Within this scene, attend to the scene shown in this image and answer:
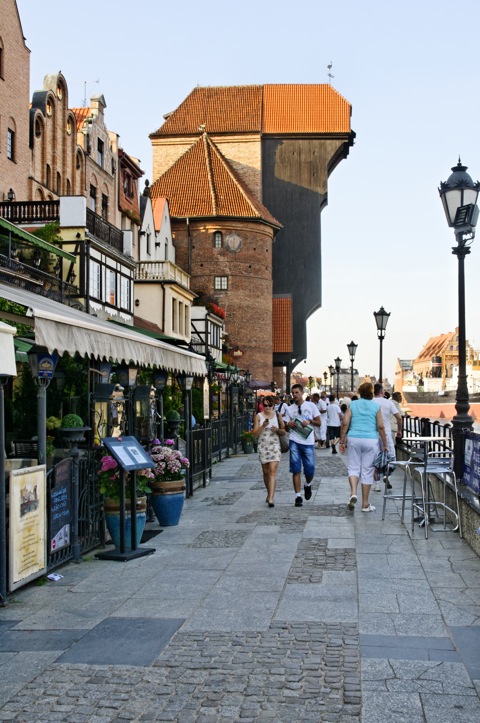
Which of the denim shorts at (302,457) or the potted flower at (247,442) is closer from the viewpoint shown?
the denim shorts at (302,457)

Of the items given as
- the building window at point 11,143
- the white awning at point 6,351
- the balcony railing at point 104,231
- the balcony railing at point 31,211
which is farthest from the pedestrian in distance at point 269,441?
the building window at point 11,143

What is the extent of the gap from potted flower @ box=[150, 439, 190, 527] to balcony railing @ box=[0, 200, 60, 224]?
19817 mm

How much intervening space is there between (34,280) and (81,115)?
18.0 m

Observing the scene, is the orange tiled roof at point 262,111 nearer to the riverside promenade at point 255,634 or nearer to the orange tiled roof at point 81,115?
the orange tiled roof at point 81,115

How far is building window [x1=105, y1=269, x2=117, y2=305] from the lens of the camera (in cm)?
3256

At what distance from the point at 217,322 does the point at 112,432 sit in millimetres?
43886

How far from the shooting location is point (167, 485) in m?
11.4

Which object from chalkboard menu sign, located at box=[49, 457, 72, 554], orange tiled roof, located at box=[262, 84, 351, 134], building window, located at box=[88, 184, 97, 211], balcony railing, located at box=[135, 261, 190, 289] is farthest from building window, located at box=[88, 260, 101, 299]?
orange tiled roof, located at box=[262, 84, 351, 134]

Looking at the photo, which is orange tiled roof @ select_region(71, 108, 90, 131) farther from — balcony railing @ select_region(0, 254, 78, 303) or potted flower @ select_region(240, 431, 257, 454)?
potted flower @ select_region(240, 431, 257, 454)

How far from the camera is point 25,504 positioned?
772cm

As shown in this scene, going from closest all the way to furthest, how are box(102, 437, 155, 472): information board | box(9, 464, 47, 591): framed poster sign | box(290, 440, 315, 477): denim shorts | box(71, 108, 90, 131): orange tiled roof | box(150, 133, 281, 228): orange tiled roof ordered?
box(9, 464, 47, 591): framed poster sign → box(102, 437, 155, 472): information board → box(290, 440, 315, 477): denim shorts → box(71, 108, 90, 131): orange tiled roof → box(150, 133, 281, 228): orange tiled roof

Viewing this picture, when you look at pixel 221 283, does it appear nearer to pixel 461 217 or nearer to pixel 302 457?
pixel 302 457

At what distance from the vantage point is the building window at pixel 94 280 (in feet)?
99.4

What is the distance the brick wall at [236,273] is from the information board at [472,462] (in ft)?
167
